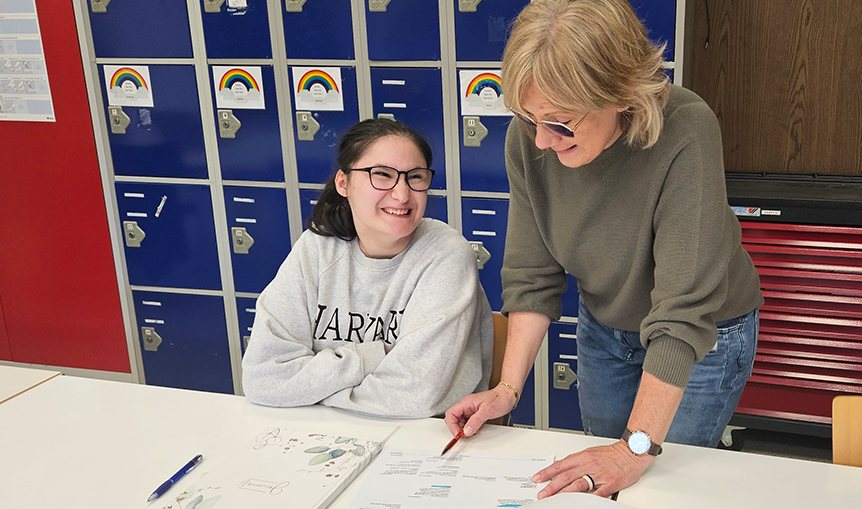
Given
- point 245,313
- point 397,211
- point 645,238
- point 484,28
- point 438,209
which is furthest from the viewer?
point 245,313

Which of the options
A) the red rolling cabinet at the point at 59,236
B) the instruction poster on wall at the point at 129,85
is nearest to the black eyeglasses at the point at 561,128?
the instruction poster on wall at the point at 129,85

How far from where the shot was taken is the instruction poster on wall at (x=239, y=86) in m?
2.76

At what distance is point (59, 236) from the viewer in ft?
10.6

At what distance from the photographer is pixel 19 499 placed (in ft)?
3.85

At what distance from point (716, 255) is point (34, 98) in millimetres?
2910

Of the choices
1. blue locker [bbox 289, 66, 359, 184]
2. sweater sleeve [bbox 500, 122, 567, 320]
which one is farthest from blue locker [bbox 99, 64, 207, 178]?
sweater sleeve [bbox 500, 122, 567, 320]

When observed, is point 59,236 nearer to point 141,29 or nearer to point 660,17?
point 141,29

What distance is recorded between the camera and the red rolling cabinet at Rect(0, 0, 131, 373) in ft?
9.93

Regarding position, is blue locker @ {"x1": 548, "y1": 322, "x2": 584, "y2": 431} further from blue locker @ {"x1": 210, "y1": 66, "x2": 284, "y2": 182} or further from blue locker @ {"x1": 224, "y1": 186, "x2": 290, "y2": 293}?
blue locker @ {"x1": 210, "y1": 66, "x2": 284, "y2": 182}

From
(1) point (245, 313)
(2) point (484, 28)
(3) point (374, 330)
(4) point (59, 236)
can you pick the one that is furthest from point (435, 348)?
(4) point (59, 236)

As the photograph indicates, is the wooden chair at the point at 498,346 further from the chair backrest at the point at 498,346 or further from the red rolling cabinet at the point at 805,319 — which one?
the red rolling cabinet at the point at 805,319

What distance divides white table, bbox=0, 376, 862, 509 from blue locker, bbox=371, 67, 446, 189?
142 cm

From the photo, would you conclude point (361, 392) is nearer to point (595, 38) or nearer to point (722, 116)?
point (595, 38)

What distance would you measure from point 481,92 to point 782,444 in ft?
5.46
